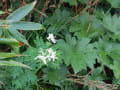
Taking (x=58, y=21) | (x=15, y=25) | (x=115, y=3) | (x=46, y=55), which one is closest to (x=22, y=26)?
(x=15, y=25)

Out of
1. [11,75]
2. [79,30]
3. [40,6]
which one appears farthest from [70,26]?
[11,75]

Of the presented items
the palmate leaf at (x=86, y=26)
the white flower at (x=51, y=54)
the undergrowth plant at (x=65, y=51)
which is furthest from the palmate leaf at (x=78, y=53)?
the white flower at (x=51, y=54)

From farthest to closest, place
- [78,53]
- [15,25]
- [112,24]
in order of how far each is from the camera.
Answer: [112,24], [78,53], [15,25]

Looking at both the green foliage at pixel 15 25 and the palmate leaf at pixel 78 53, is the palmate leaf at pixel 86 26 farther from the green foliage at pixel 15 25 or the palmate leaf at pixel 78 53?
the green foliage at pixel 15 25

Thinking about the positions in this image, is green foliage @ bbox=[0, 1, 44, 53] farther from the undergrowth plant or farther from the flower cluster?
the flower cluster

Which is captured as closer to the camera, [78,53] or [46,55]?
[46,55]

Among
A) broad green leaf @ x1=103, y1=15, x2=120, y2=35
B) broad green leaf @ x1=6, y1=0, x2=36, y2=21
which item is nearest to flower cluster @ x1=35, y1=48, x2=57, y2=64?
broad green leaf @ x1=6, y1=0, x2=36, y2=21

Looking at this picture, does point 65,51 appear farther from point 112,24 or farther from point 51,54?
point 112,24

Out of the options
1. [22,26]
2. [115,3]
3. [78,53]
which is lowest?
[78,53]
